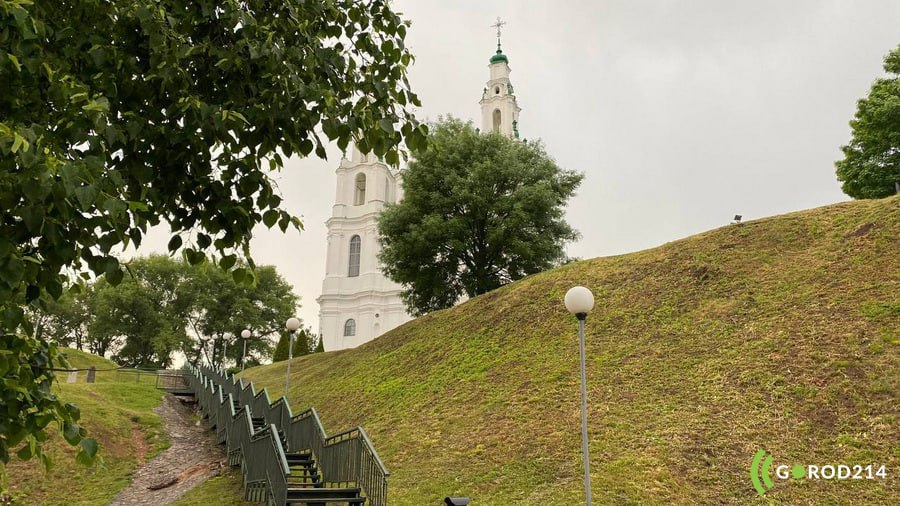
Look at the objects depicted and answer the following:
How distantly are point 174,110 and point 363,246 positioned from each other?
45726mm

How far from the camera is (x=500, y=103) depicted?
169 ft

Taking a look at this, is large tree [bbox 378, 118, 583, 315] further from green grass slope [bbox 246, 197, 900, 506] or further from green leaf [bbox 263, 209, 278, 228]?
green leaf [bbox 263, 209, 278, 228]

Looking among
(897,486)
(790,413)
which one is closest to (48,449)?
(790,413)

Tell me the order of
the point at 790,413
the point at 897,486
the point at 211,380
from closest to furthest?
the point at 897,486
the point at 790,413
the point at 211,380

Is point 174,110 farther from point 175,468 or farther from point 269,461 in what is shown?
point 175,468

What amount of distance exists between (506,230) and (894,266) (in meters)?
15.4

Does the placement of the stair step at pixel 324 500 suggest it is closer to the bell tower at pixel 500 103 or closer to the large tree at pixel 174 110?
the large tree at pixel 174 110

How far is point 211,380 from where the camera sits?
2322 centimetres

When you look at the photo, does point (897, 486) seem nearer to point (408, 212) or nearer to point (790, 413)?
point (790, 413)

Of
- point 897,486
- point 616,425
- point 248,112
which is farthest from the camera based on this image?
point 616,425

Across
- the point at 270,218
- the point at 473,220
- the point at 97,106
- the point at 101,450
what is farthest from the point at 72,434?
the point at 473,220

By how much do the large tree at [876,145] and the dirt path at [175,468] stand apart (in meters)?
29.4

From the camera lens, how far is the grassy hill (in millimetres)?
12992

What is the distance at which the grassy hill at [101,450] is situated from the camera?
12992 millimetres
